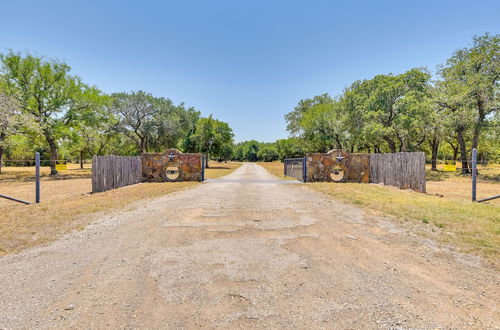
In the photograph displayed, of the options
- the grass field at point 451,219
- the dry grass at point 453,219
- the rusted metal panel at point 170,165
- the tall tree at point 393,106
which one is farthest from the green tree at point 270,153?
the grass field at point 451,219

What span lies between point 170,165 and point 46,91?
738 inches

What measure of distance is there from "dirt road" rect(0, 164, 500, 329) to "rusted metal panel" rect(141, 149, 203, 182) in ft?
42.7

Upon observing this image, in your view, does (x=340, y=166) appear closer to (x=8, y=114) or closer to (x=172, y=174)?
(x=172, y=174)

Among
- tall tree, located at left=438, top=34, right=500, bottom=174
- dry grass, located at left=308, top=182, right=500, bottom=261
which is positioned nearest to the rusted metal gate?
dry grass, located at left=308, top=182, right=500, bottom=261

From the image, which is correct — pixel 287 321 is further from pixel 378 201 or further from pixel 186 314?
pixel 378 201

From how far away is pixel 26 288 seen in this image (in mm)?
3516

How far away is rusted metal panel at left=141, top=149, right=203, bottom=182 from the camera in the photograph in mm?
19172

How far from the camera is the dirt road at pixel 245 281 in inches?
112

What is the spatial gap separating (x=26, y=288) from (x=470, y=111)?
31.6 metres

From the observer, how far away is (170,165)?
770 inches

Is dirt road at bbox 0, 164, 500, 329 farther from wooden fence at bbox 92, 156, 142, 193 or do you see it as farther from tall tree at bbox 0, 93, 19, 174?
tall tree at bbox 0, 93, 19, 174

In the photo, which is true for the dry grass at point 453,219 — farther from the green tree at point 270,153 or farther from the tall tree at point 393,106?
the green tree at point 270,153

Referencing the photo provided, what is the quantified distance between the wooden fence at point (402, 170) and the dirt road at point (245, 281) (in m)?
9.35

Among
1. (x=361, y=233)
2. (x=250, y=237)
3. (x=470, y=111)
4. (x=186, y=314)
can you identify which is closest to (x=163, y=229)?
(x=250, y=237)
